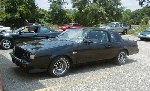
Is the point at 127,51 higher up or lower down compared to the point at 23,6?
lower down

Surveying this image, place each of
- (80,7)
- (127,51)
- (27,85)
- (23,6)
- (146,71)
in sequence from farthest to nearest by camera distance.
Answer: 1. (80,7)
2. (23,6)
3. (127,51)
4. (146,71)
5. (27,85)

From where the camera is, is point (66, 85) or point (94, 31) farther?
point (94, 31)

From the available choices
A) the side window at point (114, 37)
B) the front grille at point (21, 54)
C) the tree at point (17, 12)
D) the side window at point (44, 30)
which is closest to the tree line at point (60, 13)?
the tree at point (17, 12)

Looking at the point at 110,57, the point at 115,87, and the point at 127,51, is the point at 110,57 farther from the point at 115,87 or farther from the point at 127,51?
the point at 115,87

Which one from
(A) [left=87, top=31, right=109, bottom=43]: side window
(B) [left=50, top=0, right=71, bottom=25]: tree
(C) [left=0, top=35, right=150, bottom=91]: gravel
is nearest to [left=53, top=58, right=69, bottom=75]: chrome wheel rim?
(C) [left=0, top=35, right=150, bottom=91]: gravel

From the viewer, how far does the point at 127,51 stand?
31.3 ft

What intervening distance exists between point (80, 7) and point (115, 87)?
3557 cm

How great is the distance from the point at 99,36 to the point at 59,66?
201 centimetres

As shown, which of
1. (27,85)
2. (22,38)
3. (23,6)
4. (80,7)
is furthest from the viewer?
(80,7)

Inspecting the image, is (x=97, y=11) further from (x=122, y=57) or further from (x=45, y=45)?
(x=45, y=45)

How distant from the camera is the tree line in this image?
1200 inches

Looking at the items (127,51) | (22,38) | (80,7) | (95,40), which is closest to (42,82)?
(95,40)

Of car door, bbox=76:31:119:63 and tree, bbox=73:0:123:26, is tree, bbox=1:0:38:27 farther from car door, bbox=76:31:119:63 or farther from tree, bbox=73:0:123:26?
car door, bbox=76:31:119:63

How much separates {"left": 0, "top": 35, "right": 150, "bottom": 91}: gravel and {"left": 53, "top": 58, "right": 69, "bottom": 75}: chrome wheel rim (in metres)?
0.21
